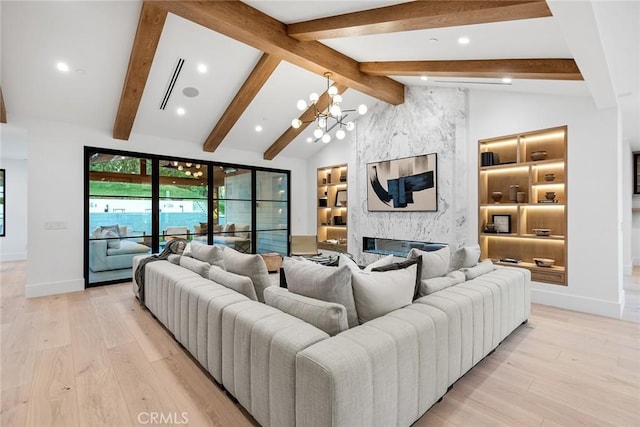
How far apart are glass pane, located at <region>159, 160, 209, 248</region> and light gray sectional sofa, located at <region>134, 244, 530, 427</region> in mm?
3869

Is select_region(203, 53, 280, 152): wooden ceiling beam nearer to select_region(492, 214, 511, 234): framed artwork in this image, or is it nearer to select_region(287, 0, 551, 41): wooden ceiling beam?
select_region(287, 0, 551, 41): wooden ceiling beam

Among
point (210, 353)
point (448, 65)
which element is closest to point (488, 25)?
point (448, 65)

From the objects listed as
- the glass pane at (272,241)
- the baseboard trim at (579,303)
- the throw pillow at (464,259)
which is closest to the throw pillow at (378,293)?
the throw pillow at (464,259)

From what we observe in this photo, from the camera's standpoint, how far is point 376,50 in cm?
413

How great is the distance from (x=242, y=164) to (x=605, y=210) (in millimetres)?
6581

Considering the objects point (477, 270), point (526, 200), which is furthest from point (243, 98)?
point (526, 200)

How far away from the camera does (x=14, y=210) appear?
25.0ft

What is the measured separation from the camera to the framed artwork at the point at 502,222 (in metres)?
4.66

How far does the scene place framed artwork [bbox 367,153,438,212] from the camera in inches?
215

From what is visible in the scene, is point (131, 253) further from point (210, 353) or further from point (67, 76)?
point (210, 353)

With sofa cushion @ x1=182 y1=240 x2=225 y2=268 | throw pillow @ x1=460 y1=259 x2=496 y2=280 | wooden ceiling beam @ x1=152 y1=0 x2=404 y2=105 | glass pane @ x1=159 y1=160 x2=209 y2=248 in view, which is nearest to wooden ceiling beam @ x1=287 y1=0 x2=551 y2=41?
wooden ceiling beam @ x1=152 y1=0 x2=404 y2=105

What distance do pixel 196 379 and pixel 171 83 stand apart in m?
4.20

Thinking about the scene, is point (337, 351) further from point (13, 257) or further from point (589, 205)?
point (13, 257)

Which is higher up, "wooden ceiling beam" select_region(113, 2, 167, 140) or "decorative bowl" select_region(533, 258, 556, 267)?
"wooden ceiling beam" select_region(113, 2, 167, 140)
